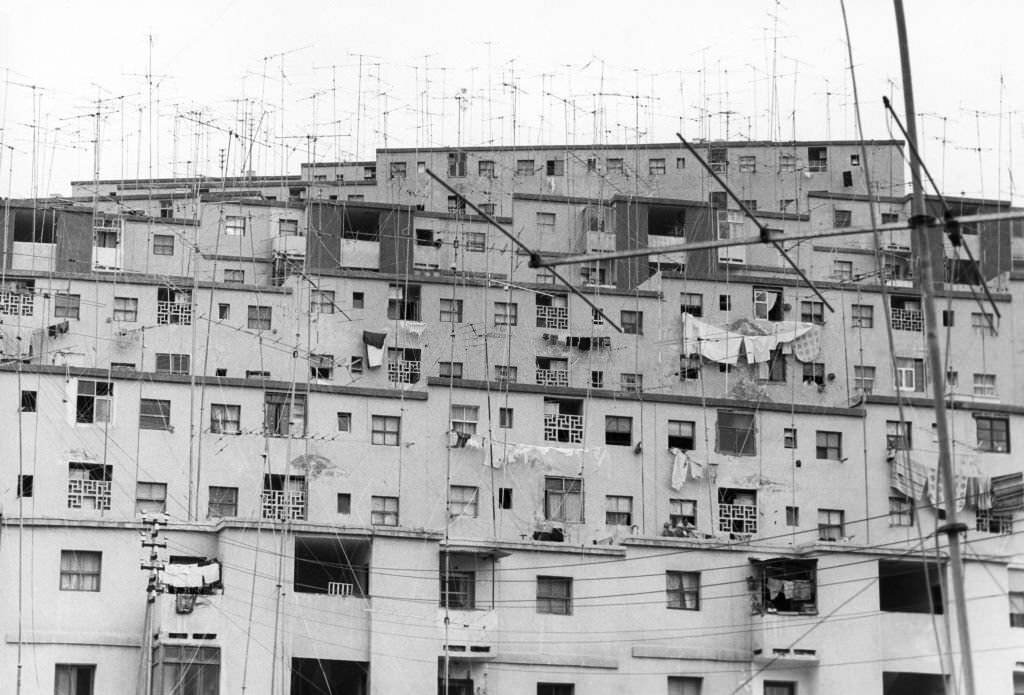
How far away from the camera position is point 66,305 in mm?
77062

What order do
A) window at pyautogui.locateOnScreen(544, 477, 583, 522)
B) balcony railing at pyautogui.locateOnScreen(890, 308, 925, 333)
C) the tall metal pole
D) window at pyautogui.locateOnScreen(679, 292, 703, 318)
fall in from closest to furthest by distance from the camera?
the tall metal pole < window at pyautogui.locateOnScreen(544, 477, 583, 522) < window at pyautogui.locateOnScreen(679, 292, 703, 318) < balcony railing at pyautogui.locateOnScreen(890, 308, 925, 333)

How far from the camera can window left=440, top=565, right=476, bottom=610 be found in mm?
57781

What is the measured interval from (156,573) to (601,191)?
155ft

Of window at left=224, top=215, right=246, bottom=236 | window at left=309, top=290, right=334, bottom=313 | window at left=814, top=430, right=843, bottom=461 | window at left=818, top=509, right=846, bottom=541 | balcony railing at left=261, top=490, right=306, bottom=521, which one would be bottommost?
window at left=818, top=509, right=846, bottom=541

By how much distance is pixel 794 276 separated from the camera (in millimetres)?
86562

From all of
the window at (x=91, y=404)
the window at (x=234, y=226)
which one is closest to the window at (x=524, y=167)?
the window at (x=234, y=226)

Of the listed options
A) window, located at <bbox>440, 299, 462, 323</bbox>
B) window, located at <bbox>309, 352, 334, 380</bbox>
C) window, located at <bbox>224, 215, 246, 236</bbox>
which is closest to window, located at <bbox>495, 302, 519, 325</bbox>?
window, located at <bbox>440, 299, 462, 323</bbox>

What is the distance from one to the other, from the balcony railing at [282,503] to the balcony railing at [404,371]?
497 inches

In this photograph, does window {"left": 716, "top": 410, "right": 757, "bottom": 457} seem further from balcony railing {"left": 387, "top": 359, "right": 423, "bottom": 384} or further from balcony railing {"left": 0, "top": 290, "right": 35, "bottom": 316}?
balcony railing {"left": 0, "top": 290, "right": 35, "bottom": 316}

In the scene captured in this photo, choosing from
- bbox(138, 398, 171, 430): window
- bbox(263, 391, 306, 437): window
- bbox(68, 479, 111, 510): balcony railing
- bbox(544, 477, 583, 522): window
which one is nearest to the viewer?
bbox(68, 479, 111, 510): balcony railing

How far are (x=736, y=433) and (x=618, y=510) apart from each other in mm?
5555

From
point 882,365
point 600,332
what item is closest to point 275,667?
point 600,332

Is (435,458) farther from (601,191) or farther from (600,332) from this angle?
(601,191)

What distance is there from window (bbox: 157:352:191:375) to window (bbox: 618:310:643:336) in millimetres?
17848
